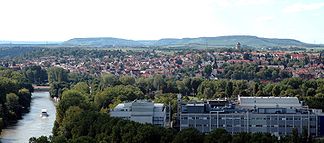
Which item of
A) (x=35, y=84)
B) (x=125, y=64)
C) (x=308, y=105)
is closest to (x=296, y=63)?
(x=125, y=64)

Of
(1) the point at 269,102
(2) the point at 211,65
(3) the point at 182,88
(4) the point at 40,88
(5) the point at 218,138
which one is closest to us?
(5) the point at 218,138

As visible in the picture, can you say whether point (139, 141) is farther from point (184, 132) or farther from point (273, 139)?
point (273, 139)

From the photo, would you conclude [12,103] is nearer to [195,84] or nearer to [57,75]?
[195,84]

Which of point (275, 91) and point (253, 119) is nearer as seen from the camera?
point (253, 119)

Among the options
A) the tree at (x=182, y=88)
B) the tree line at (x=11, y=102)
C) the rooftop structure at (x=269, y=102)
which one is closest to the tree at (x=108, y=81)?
the tree at (x=182, y=88)

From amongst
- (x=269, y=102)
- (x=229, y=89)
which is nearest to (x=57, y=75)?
(x=229, y=89)

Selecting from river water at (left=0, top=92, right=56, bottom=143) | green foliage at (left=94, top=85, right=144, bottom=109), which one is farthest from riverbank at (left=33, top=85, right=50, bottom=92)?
green foliage at (left=94, top=85, right=144, bottom=109)

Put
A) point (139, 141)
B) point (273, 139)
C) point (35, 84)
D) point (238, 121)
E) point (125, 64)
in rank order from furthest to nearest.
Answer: point (125, 64) → point (35, 84) → point (238, 121) → point (139, 141) → point (273, 139)
